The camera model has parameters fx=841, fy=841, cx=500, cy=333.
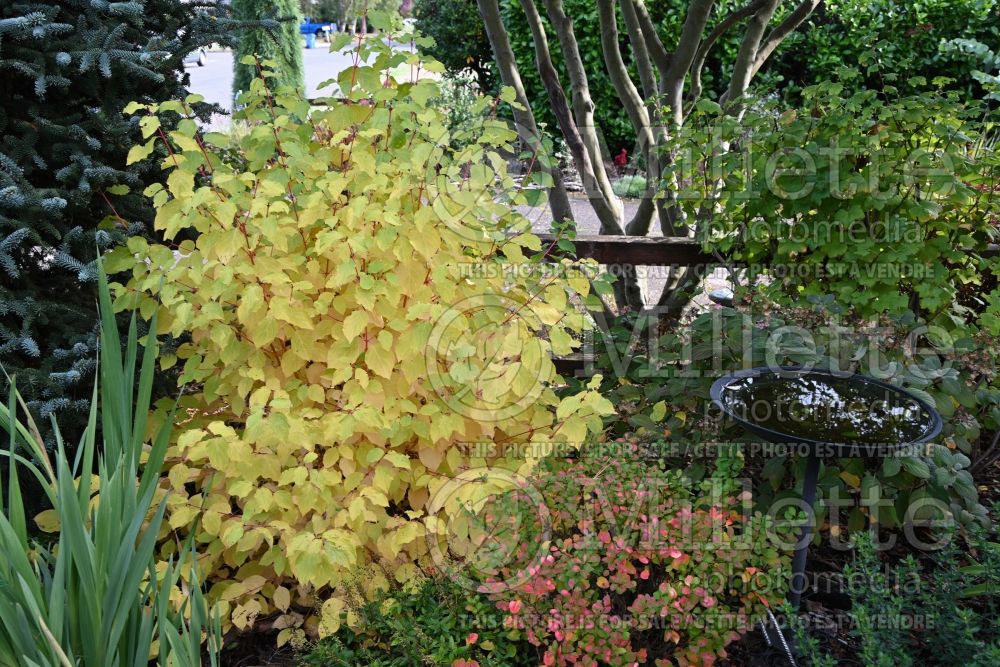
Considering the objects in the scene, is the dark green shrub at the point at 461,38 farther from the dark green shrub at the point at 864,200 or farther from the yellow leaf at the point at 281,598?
the yellow leaf at the point at 281,598

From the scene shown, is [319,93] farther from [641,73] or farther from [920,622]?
[920,622]

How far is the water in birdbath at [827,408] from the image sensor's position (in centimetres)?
223

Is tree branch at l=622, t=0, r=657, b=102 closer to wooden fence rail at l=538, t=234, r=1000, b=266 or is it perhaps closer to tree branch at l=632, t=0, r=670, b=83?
tree branch at l=632, t=0, r=670, b=83

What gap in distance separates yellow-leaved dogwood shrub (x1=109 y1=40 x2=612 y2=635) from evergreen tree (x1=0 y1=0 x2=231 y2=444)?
239 millimetres

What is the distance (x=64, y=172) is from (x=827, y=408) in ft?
7.77

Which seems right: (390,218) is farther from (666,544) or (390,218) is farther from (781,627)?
(781,627)

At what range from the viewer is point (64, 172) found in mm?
2539

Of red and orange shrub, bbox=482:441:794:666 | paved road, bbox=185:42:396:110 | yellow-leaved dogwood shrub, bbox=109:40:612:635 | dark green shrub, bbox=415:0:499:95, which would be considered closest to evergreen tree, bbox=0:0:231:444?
yellow-leaved dogwood shrub, bbox=109:40:612:635

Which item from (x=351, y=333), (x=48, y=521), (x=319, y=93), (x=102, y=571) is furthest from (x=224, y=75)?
(x=102, y=571)

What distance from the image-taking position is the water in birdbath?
2.23 metres

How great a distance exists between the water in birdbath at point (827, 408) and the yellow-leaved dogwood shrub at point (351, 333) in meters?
0.44

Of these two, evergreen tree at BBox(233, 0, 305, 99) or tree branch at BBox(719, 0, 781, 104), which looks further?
evergreen tree at BBox(233, 0, 305, 99)

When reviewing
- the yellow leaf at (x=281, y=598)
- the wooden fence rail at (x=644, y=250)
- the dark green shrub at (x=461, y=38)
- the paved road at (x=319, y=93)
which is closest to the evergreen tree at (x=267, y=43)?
the paved road at (x=319, y=93)

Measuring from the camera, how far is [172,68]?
9.39 feet
